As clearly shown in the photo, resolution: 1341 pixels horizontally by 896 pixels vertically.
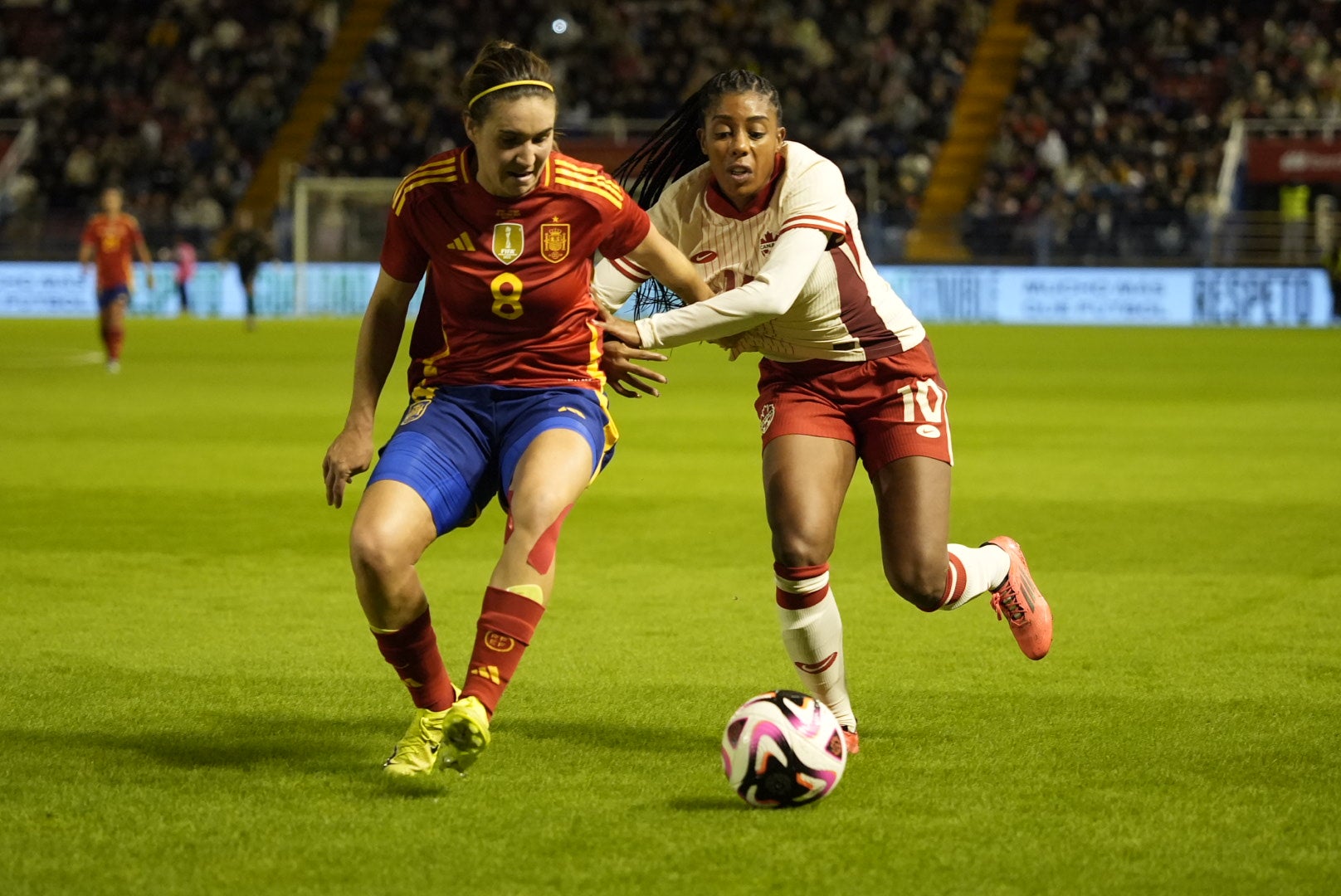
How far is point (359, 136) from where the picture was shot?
37.8 meters

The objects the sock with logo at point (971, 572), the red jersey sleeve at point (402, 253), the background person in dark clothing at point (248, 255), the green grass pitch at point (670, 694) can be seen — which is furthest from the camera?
the background person in dark clothing at point (248, 255)

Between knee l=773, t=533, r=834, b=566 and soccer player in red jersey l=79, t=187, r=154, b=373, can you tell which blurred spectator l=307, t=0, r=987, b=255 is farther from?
knee l=773, t=533, r=834, b=566

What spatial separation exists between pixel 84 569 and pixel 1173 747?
17.7 ft

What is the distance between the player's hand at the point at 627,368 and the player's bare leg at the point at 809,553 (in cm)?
47

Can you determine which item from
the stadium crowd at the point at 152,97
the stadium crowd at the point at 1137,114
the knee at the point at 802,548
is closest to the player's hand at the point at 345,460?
the knee at the point at 802,548

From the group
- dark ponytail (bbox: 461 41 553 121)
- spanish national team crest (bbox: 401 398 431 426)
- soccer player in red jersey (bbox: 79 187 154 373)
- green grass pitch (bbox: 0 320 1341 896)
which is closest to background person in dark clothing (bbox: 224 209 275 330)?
soccer player in red jersey (bbox: 79 187 154 373)

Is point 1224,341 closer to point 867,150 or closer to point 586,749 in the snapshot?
point 867,150

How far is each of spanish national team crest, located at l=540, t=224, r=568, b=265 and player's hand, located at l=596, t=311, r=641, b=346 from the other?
236 mm

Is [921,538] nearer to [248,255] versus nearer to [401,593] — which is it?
[401,593]

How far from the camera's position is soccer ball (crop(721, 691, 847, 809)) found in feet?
15.1

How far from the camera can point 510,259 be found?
5027 millimetres

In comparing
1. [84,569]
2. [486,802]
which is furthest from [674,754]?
[84,569]

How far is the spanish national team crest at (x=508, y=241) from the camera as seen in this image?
5027mm

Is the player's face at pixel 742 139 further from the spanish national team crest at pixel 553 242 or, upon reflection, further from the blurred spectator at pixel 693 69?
the blurred spectator at pixel 693 69
